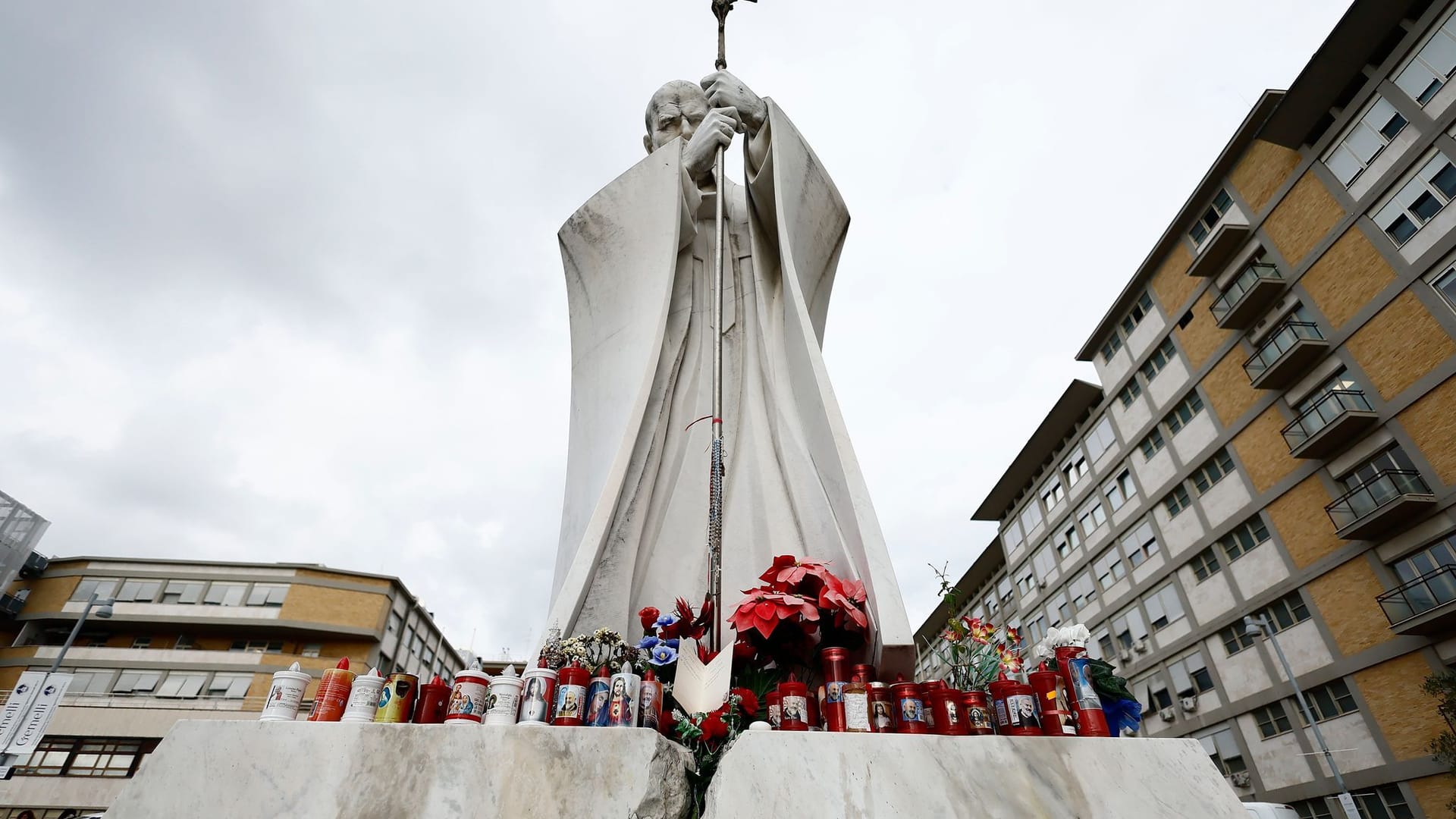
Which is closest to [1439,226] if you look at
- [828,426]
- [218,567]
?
[828,426]

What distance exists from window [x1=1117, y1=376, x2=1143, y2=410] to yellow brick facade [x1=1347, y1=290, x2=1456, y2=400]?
274 inches

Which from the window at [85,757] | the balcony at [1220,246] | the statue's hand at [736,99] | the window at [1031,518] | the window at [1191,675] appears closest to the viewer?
the statue's hand at [736,99]

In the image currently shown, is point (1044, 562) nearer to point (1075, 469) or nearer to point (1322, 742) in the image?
point (1075, 469)

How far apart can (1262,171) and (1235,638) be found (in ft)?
35.2

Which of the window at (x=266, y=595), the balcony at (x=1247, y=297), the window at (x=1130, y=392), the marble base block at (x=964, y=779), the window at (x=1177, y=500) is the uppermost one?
the window at (x=1130, y=392)

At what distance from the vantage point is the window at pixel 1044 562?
24.3 m


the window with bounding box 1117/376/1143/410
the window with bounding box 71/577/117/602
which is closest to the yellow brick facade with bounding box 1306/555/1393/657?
the window with bounding box 1117/376/1143/410

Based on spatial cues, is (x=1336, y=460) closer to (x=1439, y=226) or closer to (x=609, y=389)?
(x=1439, y=226)

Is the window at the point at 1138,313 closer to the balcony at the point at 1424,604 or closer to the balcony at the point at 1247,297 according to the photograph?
the balcony at the point at 1247,297

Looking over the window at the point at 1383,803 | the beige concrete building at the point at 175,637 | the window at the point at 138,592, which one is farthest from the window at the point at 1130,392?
the window at the point at 138,592

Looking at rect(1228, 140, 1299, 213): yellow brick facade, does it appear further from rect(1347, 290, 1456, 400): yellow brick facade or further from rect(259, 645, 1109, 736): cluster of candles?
rect(259, 645, 1109, 736): cluster of candles

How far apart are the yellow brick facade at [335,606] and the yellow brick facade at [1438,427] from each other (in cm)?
3056

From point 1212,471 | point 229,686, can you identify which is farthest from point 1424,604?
point 229,686

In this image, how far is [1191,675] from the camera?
55.5 ft
